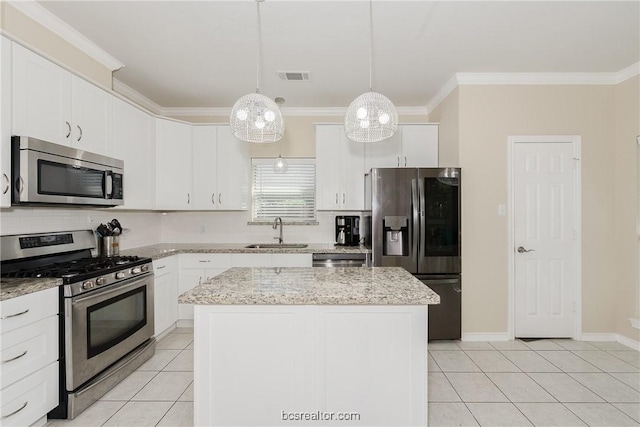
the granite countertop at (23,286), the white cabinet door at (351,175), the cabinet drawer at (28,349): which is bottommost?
the cabinet drawer at (28,349)

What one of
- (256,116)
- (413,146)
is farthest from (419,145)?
(256,116)

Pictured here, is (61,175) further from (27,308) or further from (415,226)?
(415,226)

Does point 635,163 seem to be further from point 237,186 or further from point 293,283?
point 237,186

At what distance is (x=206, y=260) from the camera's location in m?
3.76

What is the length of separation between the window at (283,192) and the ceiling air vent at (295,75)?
1259mm

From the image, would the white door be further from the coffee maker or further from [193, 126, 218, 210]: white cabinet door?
[193, 126, 218, 210]: white cabinet door

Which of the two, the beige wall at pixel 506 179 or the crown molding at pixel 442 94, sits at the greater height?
the crown molding at pixel 442 94

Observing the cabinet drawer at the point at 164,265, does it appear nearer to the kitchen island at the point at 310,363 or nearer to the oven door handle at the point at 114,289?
the oven door handle at the point at 114,289

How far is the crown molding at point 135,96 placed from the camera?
354 centimetres

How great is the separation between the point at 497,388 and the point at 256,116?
2.65 metres

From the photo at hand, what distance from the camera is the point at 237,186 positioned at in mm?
4125

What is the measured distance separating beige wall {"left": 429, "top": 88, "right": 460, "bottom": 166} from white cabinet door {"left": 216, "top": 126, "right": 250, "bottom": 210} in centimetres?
249

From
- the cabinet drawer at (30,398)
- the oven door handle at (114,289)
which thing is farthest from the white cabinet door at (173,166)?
the cabinet drawer at (30,398)

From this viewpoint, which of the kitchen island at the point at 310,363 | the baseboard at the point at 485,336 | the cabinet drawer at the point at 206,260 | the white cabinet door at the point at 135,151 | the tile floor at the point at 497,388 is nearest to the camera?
the kitchen island at the point at 310,363
